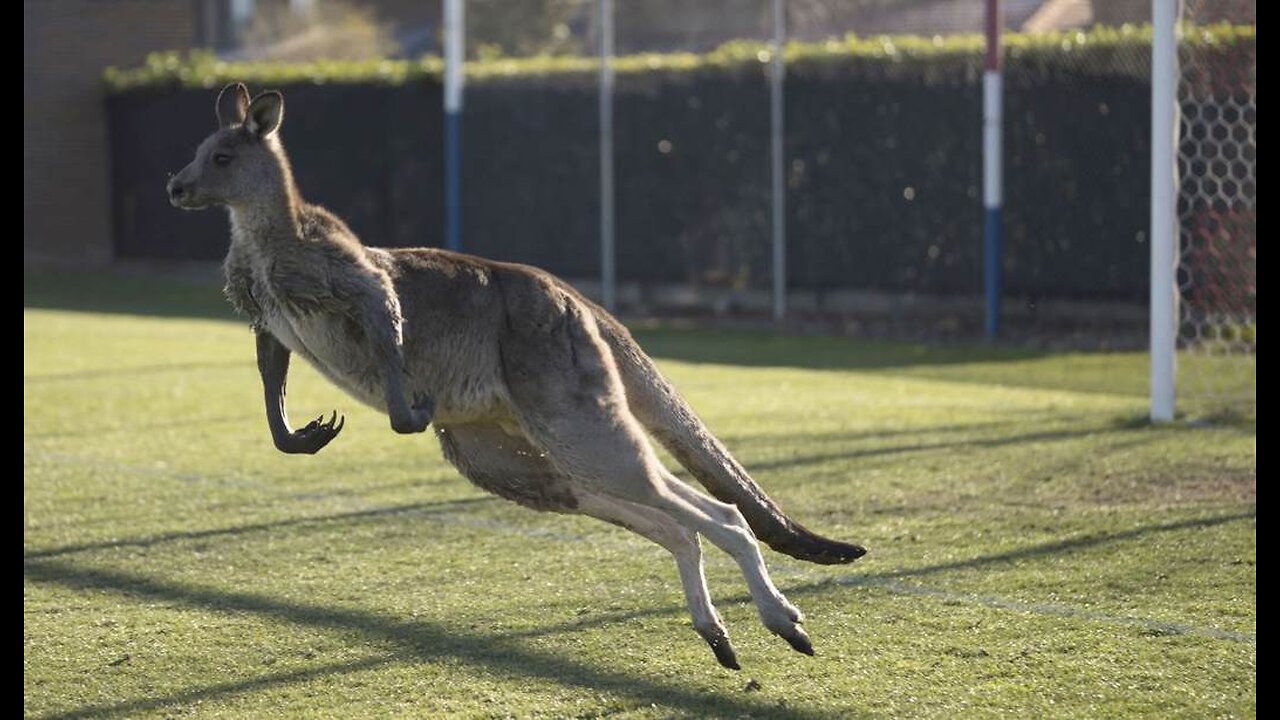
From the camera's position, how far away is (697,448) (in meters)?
5.62

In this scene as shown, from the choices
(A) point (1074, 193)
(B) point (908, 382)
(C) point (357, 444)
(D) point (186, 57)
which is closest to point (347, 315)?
(C) point (357, 444)

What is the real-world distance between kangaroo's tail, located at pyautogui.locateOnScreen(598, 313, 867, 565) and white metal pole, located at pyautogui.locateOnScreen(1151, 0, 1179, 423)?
198 inches

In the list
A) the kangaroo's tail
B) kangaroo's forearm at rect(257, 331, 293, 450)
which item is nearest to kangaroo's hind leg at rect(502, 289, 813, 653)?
the kangaroo's tail

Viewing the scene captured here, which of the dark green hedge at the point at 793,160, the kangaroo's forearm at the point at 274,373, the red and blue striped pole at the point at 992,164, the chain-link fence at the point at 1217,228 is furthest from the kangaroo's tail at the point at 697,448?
the red and blue striped pole at the point at 992,164

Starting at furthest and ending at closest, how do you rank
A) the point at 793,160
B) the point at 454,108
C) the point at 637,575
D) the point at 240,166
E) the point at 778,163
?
the point at 454,108
the point at 793,160
the point at 778,163
the point at 637,575
the point at 240,166

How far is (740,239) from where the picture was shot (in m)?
16.9

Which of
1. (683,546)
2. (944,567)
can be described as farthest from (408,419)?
(944,567)

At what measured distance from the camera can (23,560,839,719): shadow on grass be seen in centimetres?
497

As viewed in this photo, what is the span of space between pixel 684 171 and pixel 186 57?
1102cm

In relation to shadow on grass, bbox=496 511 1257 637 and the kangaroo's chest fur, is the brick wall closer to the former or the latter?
shadow on grass, bbox=496 511 1257 637

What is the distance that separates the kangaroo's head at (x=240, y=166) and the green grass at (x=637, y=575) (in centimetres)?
140

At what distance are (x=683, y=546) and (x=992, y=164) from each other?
32.3ft

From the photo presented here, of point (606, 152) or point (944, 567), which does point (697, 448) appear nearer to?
point (944, 567)
